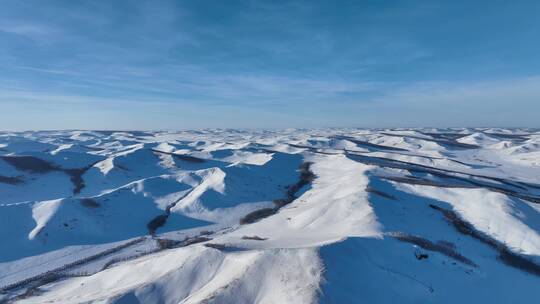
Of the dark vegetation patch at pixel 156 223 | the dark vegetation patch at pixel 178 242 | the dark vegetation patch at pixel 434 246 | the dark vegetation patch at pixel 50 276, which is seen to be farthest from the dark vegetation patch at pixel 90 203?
the dark vegetation patch at pixel 434 246

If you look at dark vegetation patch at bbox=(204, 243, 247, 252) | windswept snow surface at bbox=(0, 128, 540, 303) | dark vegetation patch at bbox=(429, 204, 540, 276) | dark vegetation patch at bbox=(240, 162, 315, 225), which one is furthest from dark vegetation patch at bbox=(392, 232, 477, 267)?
dark vegetation patch at bbox=(240, 162, 315, 225)

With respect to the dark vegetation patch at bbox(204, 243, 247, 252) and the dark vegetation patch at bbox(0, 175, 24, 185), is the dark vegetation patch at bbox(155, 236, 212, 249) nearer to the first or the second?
the dark vegetation patch at bbox(204, 243, 247, 252)

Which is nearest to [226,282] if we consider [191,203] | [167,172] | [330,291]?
[330,291]

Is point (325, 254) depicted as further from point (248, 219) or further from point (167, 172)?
point (167, 172)

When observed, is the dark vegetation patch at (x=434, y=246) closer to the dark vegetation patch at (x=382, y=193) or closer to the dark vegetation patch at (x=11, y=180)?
the dark vegetation patch at (x=382, y=193)

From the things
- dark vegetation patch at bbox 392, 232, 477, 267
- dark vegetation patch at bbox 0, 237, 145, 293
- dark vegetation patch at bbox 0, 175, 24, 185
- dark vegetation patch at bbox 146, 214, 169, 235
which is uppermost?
dark vegetation patch at bbox 392, 232, 477, 267

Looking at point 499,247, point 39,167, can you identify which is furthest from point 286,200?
point 39,167
